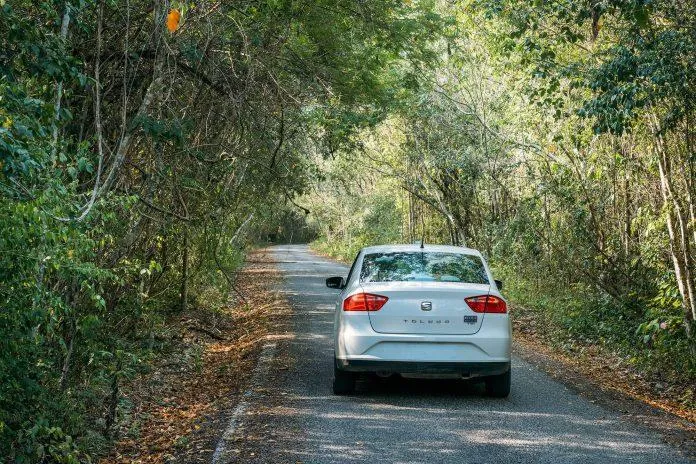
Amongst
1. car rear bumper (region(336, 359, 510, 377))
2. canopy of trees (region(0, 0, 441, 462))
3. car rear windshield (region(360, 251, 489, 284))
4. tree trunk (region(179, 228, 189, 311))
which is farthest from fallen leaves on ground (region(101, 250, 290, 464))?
car rear windshield (region(360, 251, 489, 284))

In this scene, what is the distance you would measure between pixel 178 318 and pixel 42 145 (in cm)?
1030

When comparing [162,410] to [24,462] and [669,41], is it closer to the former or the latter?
[24,462]

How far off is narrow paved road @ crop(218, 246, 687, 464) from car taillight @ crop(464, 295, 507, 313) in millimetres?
1019

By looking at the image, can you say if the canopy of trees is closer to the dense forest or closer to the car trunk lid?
the dense forest

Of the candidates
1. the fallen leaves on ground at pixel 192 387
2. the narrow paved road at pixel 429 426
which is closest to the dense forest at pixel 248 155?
the fallen leaves on ground at pixel 192 387

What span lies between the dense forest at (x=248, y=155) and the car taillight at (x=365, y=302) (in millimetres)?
2214

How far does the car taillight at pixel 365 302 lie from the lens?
336 inches

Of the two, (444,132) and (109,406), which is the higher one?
(444,132)

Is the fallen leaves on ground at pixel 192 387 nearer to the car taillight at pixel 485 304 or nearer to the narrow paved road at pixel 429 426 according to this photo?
the narrow paved road at pixel 429 426

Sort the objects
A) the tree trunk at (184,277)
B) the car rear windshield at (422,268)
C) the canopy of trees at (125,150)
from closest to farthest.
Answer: the canopy of trees at (125,150) → the car rear windshield at (422,268) → the tree trunk at (184,277)

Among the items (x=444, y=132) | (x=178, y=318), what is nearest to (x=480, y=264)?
(x=178, y=318)

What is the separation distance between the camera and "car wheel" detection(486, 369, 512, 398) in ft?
29.0

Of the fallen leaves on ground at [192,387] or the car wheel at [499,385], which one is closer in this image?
the fallen leaves on ground at [192,387]

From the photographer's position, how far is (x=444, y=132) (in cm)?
2542
